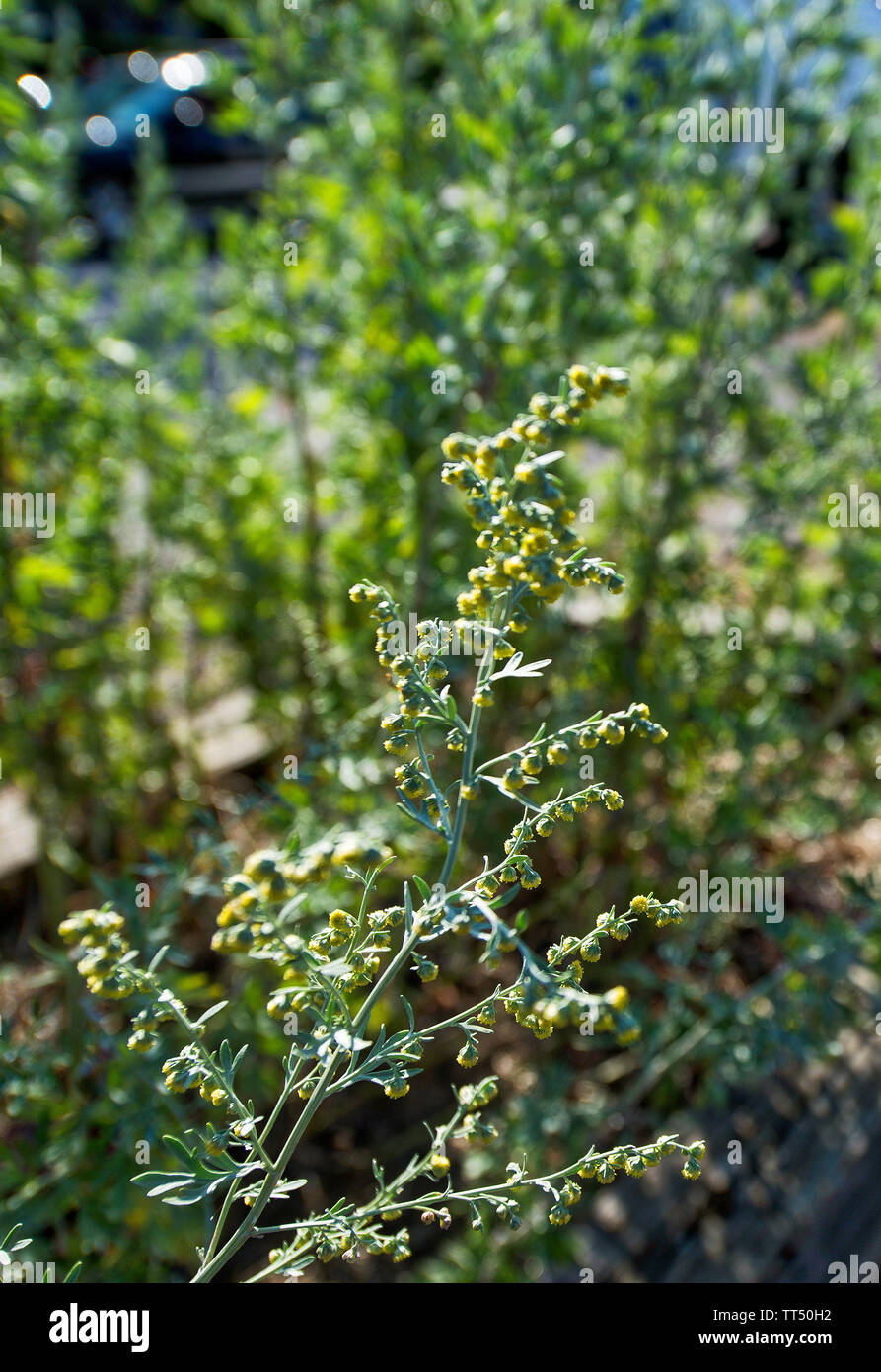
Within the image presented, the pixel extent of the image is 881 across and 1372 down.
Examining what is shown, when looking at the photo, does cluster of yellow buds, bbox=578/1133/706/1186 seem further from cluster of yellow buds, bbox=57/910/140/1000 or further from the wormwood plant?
cluster of yellow buds, bbox=57/910/140/1000

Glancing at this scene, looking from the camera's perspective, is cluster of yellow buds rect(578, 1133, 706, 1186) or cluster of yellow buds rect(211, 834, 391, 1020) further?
cluster of yellow buds rect(578, 1133, 706, 1186)

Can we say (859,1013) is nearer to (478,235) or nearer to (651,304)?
(651,304)

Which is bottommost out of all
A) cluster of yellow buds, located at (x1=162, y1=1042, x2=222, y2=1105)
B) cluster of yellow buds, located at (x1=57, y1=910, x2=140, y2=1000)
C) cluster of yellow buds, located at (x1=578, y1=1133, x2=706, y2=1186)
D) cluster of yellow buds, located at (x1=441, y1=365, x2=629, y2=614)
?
cluster of yellow buds, located at (x1=578, y1=1133, x2=706, y2=1186)

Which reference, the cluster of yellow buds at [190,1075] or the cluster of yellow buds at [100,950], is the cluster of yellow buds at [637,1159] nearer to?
the cluster of yellow buds at [190,1075]

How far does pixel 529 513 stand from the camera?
965mm

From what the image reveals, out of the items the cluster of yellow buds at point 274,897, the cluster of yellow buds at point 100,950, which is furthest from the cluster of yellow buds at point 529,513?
the cluster of yellow buds at point 100,950

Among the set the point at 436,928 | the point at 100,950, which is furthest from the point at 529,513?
the point at 100,950

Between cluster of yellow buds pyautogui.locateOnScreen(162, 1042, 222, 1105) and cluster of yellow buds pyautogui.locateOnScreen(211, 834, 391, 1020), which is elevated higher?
cluster of yellow buds pyautogui.locateOnScreen(211, 834, 391, 1020)

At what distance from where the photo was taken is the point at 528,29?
2375 millimetres

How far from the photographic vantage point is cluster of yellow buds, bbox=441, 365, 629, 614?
94cm

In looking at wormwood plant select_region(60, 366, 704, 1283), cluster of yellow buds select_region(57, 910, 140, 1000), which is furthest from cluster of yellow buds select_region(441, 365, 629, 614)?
cluster of yellow buds select_region(57, 910, 140, 1000)

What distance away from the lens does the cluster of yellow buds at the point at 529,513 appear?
94cm

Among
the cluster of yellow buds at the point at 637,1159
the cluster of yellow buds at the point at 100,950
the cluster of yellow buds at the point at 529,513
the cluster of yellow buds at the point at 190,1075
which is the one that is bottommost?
the cluster of yellow buds at the point at 637,1159
